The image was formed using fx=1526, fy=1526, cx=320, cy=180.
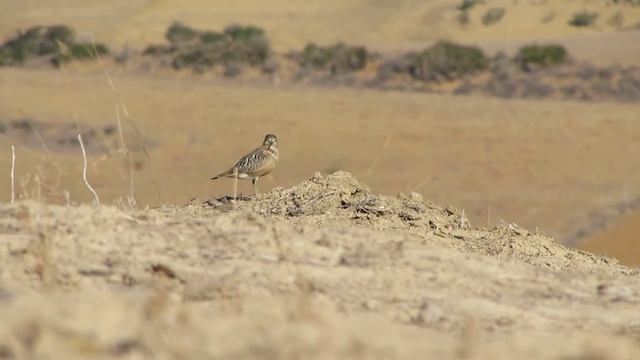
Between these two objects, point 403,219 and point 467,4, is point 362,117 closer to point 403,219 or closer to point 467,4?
point 403,219

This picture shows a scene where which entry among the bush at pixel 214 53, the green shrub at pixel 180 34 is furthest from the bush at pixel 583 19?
the bush at pixel 214 53

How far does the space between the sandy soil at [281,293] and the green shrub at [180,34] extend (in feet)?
128

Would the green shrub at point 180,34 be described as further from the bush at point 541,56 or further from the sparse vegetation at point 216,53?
the bush at point 541,56

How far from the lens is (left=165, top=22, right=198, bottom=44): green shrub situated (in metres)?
47.5

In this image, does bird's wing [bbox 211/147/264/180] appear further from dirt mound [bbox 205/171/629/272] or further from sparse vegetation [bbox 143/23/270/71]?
sparse vegetation [bbox 143/23/270/71]

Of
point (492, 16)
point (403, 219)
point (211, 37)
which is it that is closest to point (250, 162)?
point (403, 219)

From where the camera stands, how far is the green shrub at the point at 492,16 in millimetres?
54406

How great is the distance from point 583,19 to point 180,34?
14.1m

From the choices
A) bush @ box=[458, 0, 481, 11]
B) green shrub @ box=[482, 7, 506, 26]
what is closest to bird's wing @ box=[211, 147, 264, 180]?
green shrub @ box=[482, 7, 506, 26]

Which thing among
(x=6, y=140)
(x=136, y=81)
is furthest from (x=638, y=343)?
(x=136, y=81)

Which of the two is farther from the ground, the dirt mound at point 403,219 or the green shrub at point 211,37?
the dirt mound at point 403,219

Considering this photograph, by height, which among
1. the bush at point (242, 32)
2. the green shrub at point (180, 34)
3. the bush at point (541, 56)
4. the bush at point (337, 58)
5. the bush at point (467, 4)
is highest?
the bush at point (467, 4)

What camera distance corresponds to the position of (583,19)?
5278 cm

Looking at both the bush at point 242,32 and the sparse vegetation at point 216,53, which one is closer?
the sparse vegetation at point 216,53
